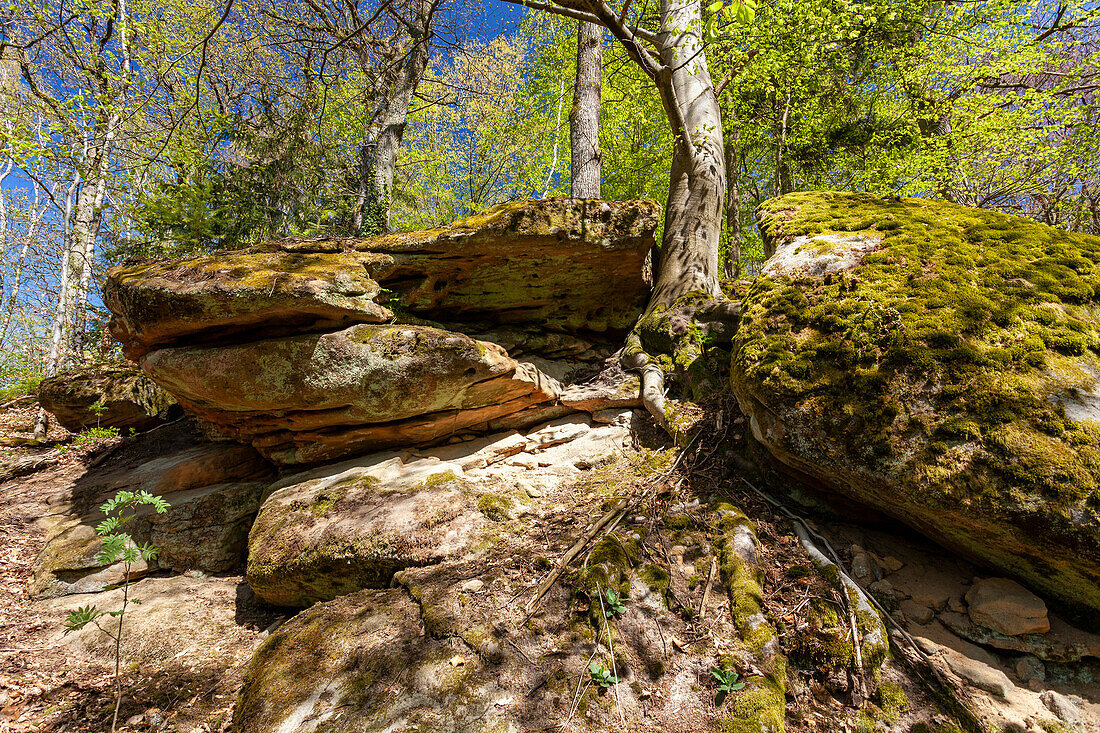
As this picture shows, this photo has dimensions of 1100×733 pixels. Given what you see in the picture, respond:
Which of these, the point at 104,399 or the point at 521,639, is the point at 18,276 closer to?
the point at 104,399

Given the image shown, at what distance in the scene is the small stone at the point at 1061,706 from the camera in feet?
6.38

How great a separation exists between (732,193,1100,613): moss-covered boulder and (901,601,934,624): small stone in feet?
1.56

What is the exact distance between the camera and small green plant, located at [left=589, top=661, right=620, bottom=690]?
2363 millimetres

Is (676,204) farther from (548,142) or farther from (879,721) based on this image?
(548,142)

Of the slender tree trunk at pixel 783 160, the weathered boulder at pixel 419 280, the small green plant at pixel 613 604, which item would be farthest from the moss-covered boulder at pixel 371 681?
the slender tree trunk at pixel 783 160

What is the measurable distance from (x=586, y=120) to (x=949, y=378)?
806 cm

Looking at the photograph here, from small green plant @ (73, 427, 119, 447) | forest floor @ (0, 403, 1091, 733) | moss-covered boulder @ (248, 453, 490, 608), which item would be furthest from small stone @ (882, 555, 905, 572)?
small green plant @ (73, 427, 119, 447)

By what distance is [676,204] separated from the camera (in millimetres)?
6730

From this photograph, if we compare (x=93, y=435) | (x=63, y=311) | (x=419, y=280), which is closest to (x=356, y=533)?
(x=419, y=280)

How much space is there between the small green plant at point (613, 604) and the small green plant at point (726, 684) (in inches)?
25.0

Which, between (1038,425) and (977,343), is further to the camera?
(977,343)

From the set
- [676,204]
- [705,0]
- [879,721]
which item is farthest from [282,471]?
[705,0]

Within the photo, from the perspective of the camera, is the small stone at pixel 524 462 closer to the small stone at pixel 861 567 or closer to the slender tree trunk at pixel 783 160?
the small stone at pixel 861 567

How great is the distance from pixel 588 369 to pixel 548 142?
52.0ft
